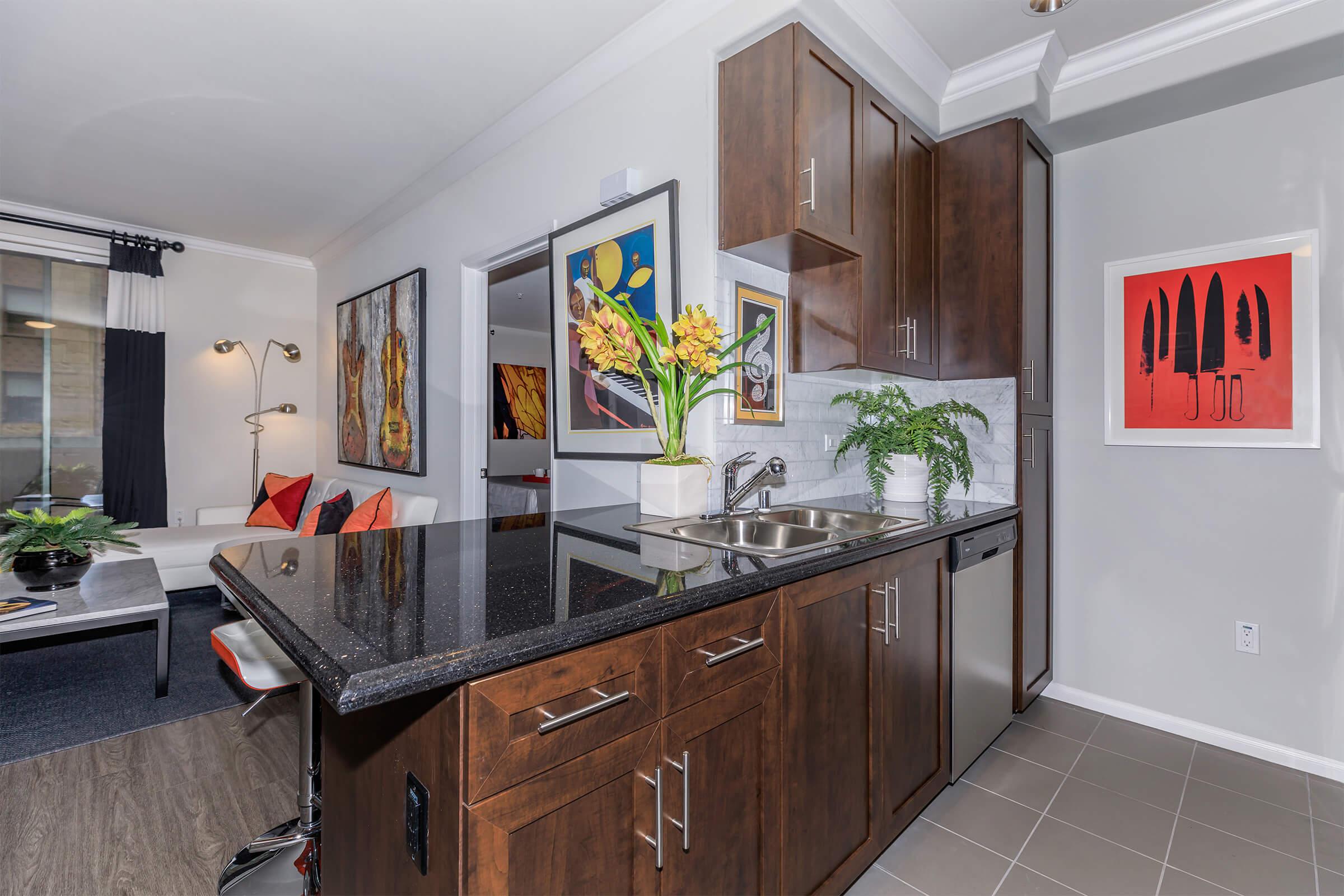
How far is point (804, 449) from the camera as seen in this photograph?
8.09 feet

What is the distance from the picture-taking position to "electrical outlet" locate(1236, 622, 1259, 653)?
2303 millimetres

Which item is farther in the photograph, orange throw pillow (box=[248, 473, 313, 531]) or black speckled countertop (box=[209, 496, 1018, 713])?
orange throw pillow (box=[248, 473, 313, 531])

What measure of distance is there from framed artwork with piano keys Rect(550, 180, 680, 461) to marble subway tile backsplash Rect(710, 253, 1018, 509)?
0.89 feet

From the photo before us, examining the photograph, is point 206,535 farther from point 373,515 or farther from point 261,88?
point 261,88

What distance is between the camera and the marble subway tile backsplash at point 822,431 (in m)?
2.12

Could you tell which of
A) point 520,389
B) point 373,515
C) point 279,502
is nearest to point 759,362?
point 373,515

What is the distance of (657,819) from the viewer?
104 cm

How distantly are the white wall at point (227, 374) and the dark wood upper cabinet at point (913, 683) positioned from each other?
527 cm

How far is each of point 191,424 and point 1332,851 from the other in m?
6.49

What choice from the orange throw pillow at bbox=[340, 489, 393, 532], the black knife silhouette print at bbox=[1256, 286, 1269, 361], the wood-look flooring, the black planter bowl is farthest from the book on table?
the black knife silhouette print at bbox=[1256, 286, 1269, 361]

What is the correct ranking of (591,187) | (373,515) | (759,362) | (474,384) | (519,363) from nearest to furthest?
(759,362) → (591,187) → (373,515) → (474,384) → (519,363)

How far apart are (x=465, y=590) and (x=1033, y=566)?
239cm

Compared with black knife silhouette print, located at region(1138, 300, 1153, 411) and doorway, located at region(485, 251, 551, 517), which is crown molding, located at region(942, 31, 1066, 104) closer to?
black knife silhouette print, located at region(1138, 300, 1153, 411)

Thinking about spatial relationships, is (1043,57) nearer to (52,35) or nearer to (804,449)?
(804,449)
